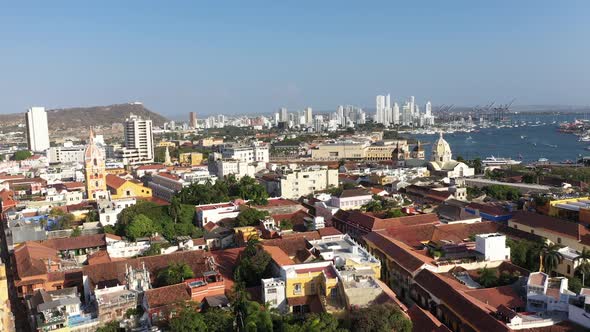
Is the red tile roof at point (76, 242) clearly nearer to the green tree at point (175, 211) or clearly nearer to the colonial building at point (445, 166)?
the green tree at point (175, 211)

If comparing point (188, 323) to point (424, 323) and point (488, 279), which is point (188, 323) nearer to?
point (424, 323)

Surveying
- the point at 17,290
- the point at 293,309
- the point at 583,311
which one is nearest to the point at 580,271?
the point at 583,311

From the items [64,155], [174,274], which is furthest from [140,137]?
[174,274]

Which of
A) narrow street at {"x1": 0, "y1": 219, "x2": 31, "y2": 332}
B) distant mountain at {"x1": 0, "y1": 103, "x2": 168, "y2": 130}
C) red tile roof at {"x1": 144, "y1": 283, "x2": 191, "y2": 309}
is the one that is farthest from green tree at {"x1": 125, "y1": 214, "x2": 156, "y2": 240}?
distant mountain at {"x1": 0, "y1": 103, "x2": 168, "y2": 130}

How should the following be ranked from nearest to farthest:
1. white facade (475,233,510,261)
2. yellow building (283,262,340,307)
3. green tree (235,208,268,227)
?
yellow building (283,262,340,307) → white facade (475,233,510,261) → green tree (235,208,268,227)

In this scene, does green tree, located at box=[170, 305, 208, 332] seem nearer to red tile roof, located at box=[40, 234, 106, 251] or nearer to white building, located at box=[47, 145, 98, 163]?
red tile roof, located at box=[40, 234, 106, 251]

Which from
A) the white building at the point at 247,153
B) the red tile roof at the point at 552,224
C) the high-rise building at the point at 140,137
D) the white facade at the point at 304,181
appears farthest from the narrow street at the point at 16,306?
the high-rise building at the point at 140,137
